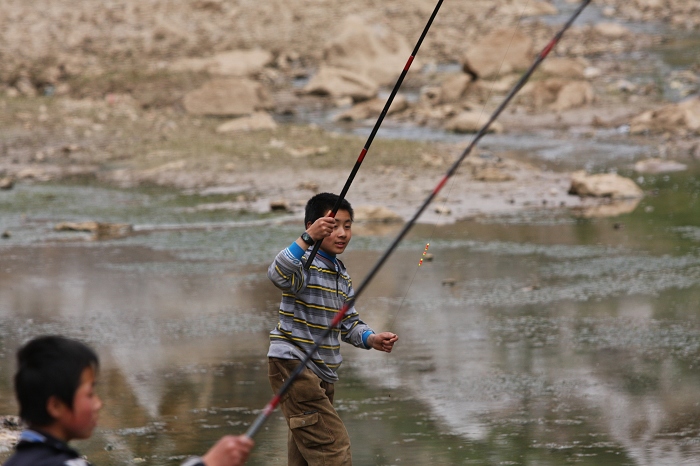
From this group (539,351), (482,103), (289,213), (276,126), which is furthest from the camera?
(482,103)

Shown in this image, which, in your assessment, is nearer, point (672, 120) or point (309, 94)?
point (672, 120)

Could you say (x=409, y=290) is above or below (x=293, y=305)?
below

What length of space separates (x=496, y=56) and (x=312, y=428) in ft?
63.9

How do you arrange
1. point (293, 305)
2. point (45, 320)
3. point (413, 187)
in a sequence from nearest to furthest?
point (293, 305), point (45, 320), point (413, 187)

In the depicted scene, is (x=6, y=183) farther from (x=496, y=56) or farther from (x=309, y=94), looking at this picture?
(x=496, y=56)

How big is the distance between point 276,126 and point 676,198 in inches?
307

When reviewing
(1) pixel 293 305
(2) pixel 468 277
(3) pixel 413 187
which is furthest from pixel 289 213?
(1) pixel 293 305

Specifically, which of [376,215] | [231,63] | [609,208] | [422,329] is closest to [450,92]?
[231,63]

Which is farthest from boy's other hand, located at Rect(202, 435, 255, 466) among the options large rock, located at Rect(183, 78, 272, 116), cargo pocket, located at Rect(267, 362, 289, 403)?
large rock, located at Rect(183, 78, 272, 116)

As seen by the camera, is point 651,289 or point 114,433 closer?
point 114,433

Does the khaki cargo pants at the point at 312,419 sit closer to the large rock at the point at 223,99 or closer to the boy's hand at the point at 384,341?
the boy's hand at the point at 384,341

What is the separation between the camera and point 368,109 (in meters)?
21.5

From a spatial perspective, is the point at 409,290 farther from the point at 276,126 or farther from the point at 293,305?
the point at 276,126

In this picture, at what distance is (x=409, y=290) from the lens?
385 inches
